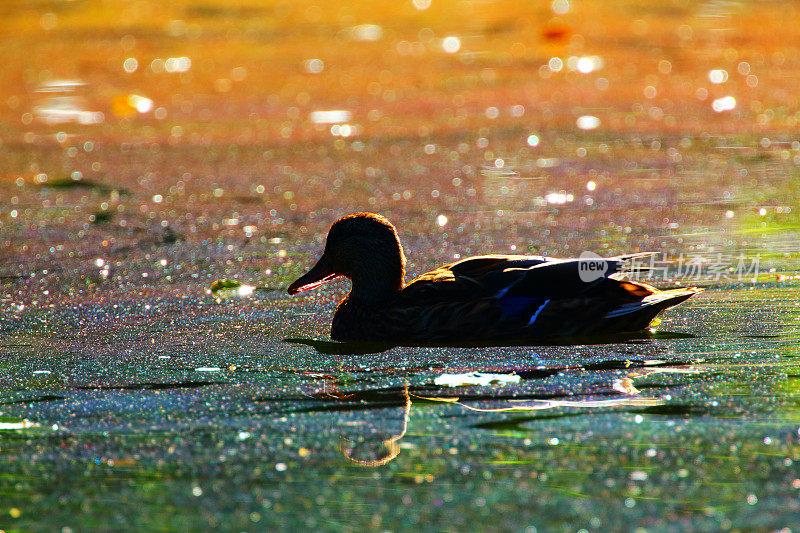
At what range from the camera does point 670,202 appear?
786 centimetres

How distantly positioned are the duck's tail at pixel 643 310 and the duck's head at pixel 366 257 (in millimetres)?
1090

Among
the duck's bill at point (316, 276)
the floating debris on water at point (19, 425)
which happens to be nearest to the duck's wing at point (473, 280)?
the duck's bill at point (316, 276)

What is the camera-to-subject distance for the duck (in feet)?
17.0

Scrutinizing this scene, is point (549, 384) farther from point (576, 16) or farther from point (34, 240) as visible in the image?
point (576, 16)

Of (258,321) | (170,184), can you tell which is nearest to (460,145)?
(170,184)

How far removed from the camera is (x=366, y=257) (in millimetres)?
5629

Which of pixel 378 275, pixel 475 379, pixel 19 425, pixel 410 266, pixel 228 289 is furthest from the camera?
pixel 410 266

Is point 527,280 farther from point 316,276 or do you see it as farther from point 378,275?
point 316,276

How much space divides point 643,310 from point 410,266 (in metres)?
1.83

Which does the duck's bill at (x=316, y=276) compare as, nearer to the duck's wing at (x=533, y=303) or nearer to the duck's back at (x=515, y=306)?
the duck's back at (x=515, y=306)

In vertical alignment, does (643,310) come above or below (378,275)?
below

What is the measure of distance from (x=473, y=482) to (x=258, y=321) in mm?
2342

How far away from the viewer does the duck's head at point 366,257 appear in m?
5.60

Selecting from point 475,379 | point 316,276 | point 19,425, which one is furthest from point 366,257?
point 19,425
